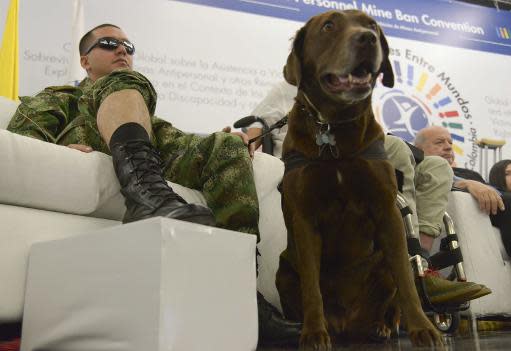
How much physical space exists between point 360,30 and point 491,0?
5008mm

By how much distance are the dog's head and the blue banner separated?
8.84ft

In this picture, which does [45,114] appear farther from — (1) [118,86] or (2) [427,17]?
(2) [427,17]

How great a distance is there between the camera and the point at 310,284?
138 cm

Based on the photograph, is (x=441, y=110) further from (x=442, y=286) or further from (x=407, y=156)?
(x=442, y=286)

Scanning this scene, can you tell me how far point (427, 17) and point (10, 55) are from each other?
341 cm

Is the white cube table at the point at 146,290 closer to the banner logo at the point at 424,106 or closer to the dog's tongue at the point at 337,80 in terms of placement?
the dog's tongue at the point at 337,80

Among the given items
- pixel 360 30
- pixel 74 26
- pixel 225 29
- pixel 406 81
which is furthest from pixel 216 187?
pixel 406 81

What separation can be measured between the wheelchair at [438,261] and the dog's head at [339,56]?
32 centimetres

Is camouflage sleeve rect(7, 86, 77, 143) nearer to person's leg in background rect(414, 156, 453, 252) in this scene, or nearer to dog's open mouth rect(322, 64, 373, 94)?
dog's open mouth rect(322, 64, 373, 94)

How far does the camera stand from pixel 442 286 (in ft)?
5.71

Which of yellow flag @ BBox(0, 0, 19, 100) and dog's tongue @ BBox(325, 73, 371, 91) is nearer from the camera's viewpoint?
dog's tongue @ BBox(325, 73, 371, 91)

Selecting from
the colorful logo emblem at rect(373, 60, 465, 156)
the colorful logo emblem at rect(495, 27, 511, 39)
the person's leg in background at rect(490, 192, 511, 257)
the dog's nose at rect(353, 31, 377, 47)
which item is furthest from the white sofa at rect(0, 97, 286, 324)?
the colorful logo emblem at rect(495, 27, 511, 39)

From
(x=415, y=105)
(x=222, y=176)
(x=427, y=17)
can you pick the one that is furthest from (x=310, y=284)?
A: (x=427, y=17)

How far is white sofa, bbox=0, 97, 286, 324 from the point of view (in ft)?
4.06
